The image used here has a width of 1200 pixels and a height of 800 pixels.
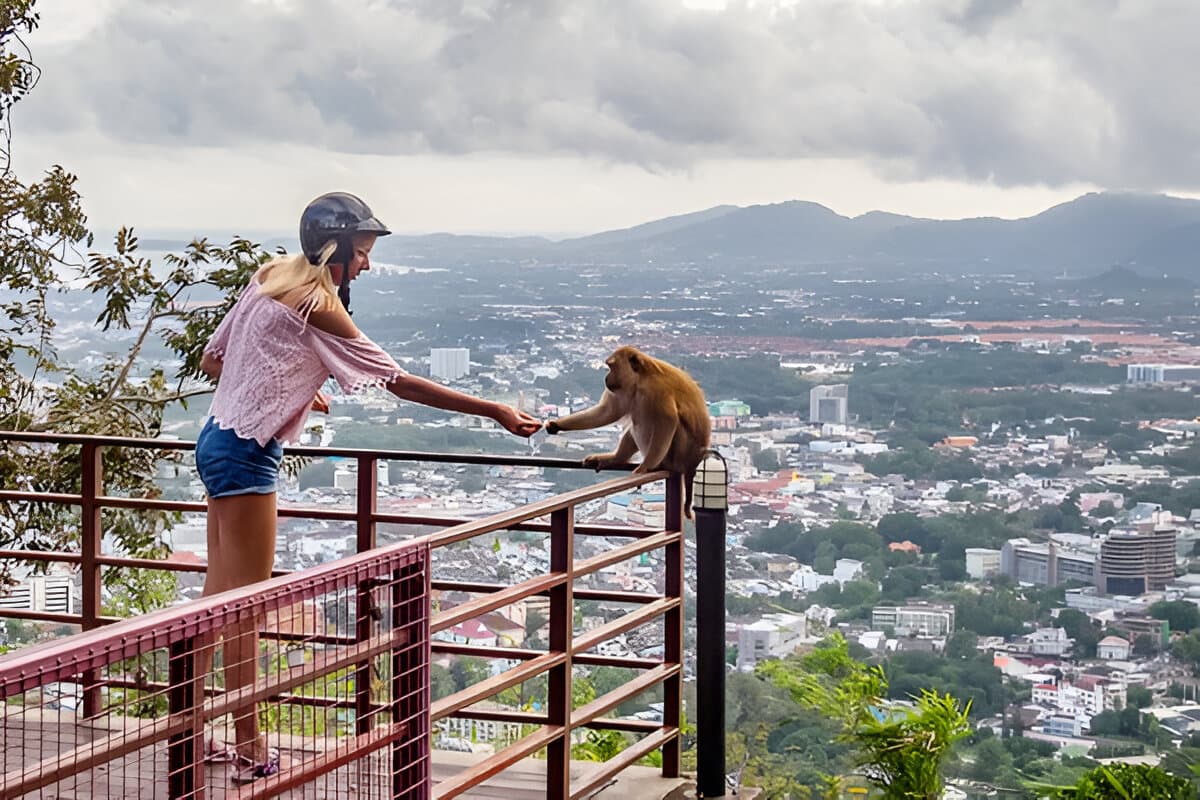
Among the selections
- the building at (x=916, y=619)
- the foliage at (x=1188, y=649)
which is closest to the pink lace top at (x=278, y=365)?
the building at (x=916, y=619)

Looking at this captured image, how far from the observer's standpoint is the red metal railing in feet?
10.6

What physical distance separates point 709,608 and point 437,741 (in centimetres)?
95

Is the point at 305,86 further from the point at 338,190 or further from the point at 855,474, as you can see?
the point at 338,190

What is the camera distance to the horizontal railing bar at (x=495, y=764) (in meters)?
3.15

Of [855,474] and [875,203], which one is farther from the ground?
[875,203]

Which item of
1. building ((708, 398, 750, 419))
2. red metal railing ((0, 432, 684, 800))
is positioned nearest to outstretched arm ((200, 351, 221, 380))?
red metal railing ((0, 432, 684, 800))

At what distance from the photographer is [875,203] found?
1855 cm

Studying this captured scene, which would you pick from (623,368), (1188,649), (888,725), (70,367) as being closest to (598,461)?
(623,368)

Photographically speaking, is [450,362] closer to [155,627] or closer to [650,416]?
[650,416]

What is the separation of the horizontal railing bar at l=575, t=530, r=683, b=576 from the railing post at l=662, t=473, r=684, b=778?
5 centimetres

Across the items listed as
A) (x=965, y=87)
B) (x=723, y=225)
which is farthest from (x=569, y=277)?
(x=965, y=87)

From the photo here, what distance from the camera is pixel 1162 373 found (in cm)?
1383

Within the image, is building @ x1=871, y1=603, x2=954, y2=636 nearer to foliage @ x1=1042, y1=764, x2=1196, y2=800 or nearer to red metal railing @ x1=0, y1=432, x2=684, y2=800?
foliage @ x1=1042, y1=764, x2=1196, y2=800

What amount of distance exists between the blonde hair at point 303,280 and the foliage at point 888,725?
4528 millimetres
